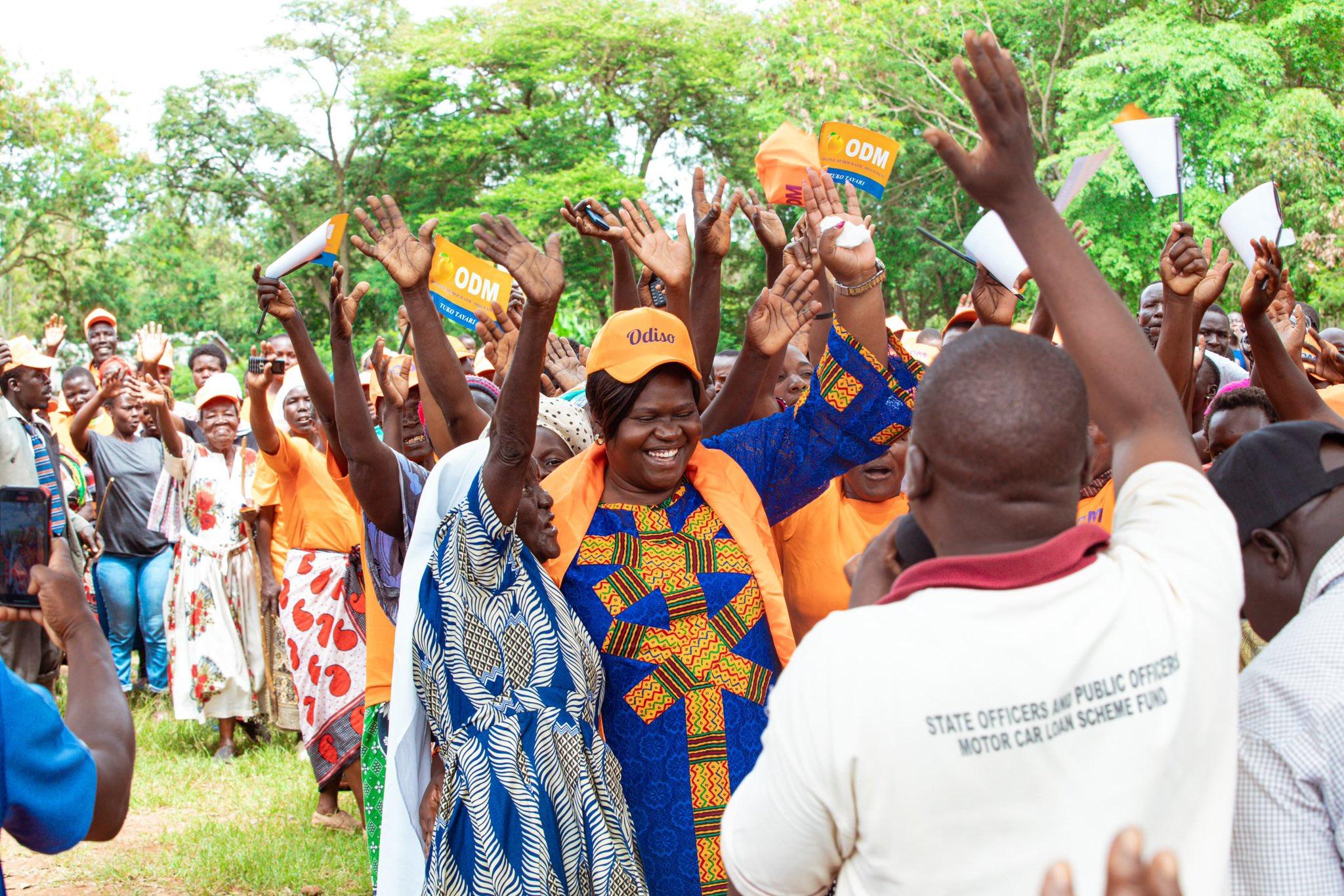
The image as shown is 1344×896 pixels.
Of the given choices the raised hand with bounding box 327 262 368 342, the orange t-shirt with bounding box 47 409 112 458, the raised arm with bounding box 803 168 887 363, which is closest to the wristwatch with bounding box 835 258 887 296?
the raised arm with bounding box 803 168 887 363

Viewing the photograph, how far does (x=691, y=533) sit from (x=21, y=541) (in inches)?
58.8

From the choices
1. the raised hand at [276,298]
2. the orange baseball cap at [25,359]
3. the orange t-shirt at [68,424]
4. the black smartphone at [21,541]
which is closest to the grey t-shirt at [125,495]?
the orange t-shirt at [68,424]

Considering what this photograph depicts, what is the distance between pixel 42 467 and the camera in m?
6.56

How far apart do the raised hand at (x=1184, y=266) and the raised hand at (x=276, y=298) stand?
2.61 metres

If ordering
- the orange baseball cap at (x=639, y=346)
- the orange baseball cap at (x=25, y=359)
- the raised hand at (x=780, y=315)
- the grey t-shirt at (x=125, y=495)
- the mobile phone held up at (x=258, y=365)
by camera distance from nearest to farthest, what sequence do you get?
the orange baseball cap at (x=639, y=346) < the raised hand at (x=780, y=315) < the mobile phone held up at (x=258, y=365) < the orange baseball cap at (x=25, y=359) < the grey t-shirt at (x=125, y=495)

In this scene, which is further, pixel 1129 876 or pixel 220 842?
pixel 220 842

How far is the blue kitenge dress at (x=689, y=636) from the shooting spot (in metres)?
2.90

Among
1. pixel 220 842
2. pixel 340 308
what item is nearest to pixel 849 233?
pixel 340 308

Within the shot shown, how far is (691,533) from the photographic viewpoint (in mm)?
3100

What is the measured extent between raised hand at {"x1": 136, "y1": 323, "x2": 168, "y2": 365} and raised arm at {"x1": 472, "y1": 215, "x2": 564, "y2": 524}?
6.34m

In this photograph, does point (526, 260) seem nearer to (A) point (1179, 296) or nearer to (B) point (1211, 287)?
(A) point (1179, 296)

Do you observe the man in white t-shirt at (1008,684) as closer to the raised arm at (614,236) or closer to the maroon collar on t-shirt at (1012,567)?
the maroon collar on t-shirt at (1012,567)

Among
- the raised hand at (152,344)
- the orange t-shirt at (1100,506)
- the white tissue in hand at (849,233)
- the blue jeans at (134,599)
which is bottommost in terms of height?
the blue jeans at (134,599)

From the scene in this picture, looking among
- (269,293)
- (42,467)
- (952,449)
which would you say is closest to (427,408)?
(269,293)
